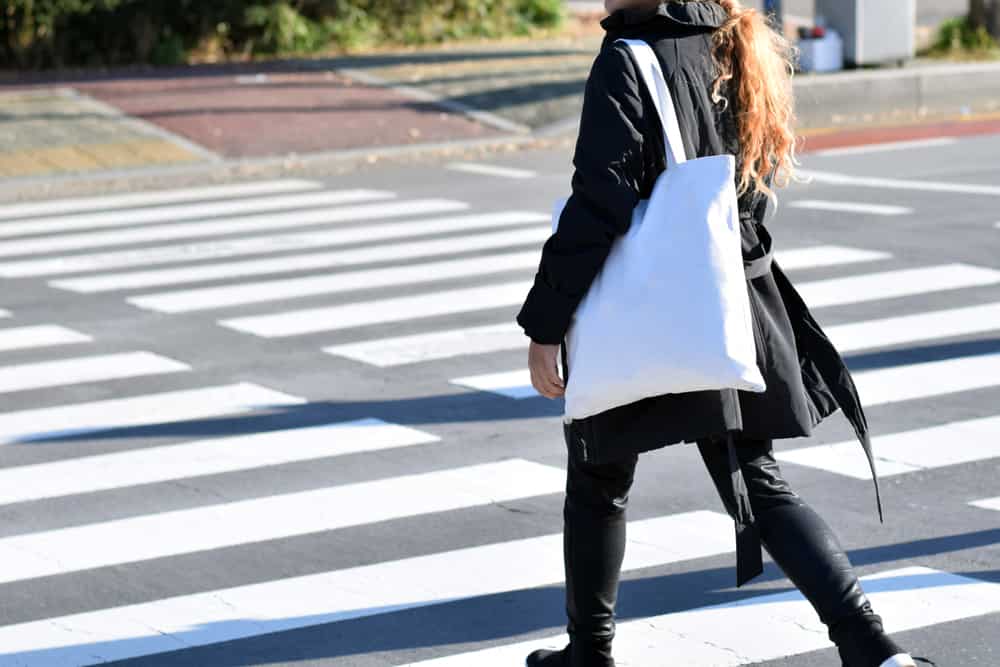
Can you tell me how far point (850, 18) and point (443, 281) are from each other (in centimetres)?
1320

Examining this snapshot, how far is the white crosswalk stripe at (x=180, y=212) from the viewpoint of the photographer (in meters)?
14.5

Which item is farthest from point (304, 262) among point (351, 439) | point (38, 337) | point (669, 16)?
point (669, 16)

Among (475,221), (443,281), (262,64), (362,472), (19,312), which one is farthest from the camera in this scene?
(262,64)

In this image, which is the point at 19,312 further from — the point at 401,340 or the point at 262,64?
the point at 262,64

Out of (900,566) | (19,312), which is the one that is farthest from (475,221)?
(900,566)

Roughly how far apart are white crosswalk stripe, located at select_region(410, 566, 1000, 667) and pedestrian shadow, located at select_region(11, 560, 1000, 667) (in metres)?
0.02

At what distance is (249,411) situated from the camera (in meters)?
7.95

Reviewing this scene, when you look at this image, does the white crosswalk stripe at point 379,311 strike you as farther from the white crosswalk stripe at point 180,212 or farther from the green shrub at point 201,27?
the green shrub at point 201,27

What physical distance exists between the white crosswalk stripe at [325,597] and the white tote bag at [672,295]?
1.51 meters

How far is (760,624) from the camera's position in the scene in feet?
16.3

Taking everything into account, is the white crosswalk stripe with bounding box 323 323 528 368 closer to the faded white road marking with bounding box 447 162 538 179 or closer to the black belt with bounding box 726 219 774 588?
the black belt with bounding box 726 219 774 588

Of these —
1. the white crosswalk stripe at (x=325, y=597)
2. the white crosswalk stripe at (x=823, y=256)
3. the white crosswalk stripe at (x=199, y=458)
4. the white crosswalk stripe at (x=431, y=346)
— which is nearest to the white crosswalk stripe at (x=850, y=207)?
the white crosswalk stripe at (x=823, y=256)

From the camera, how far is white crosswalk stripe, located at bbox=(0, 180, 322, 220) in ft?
51.7

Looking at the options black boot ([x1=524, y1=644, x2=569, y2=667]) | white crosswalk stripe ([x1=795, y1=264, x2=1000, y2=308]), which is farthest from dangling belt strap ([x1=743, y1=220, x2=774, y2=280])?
white crosswalk stripe ([x1=795, y1=264, x2=1000, y2=308])
